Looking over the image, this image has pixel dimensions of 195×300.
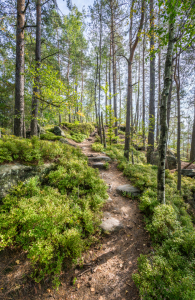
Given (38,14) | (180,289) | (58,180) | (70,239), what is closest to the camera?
(180,289)

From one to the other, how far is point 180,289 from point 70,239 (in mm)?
2145

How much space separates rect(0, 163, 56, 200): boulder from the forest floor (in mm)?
1593

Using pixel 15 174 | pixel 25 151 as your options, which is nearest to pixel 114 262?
pixel 15 174

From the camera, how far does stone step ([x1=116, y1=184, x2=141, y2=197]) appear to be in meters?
5.53

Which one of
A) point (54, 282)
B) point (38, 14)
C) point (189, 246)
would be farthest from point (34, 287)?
point (38, 14)

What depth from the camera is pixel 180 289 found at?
Result: 1.96 meters

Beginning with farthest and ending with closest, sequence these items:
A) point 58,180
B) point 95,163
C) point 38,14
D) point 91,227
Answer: point 95,163
point 38,14
point 58,180
point 91,227

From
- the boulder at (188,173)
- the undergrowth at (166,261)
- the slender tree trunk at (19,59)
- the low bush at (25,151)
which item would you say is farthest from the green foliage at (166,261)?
the boulder at (188,173)

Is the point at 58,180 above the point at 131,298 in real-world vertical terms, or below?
above

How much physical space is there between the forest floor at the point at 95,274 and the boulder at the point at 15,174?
1.59 m

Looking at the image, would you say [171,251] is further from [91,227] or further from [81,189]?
[81,189]

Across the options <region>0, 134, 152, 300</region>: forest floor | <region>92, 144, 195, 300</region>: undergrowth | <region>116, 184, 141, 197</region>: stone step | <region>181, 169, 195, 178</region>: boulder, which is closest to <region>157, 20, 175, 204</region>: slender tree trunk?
<region>92, 144, 195, 300</region>: undergrowth

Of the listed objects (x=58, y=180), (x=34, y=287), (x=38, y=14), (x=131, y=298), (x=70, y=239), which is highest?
(x=38, y=14)

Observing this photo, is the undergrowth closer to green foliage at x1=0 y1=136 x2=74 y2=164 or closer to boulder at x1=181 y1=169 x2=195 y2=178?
green foliage at x1=0 y1=136 x2=74 y2=164
